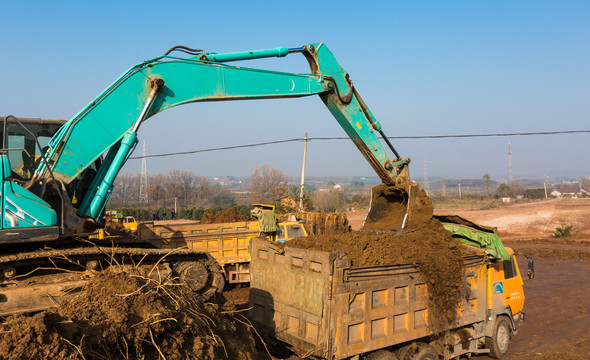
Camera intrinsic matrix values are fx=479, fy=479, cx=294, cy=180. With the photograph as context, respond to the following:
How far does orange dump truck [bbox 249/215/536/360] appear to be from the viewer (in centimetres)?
601

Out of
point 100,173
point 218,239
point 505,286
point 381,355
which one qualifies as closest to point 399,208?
point 505,286

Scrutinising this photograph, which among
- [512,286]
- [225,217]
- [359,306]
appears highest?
[225,217]

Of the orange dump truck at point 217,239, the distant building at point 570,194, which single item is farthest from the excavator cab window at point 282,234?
the distant building at point 570,194

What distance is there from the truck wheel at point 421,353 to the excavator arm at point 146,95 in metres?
4.73

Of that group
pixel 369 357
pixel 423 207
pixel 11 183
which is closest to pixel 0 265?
pixel 11 183

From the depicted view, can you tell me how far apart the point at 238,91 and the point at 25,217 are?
3.74m

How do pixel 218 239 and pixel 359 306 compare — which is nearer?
pixel 359 306

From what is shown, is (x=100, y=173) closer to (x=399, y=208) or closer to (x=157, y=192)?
(x=399, y=208)

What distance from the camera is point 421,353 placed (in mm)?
6977

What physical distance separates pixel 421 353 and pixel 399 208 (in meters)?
3.50

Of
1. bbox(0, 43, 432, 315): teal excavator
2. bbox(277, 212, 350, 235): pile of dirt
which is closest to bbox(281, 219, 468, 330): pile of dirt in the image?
bbox(0, 43, 432, 315): teal excavator

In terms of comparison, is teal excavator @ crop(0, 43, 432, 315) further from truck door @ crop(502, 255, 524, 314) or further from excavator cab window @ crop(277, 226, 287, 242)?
excavator cab window @ crop(277, 226, 287, 242)

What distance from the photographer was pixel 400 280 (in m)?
6.66

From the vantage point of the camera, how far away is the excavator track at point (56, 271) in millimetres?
5812
